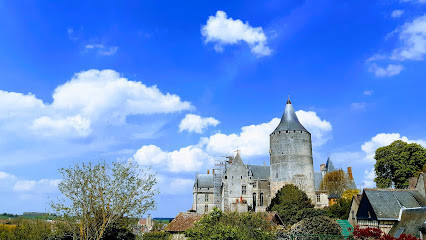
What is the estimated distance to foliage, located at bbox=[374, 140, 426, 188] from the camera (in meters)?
41.9

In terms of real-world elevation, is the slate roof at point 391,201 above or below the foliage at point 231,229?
above

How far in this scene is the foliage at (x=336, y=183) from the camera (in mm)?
57812

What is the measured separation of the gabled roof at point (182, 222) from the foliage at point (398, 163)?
84.6ft

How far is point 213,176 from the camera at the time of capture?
59.7m

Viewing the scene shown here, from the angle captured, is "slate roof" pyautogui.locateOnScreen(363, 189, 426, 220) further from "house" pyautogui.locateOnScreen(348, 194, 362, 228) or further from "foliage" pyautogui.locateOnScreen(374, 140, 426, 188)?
"foliage" pyautogui.locateOnScreen(374, 140, 426, 188)

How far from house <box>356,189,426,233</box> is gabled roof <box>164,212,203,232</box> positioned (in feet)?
49.8

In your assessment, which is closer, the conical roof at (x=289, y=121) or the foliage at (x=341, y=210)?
the foliage at (x=341, y=210)

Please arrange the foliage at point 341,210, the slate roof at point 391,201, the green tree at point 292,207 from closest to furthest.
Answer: the slate roof at point 391,201 → the green tree at point 292,207 → the foliage at point 341,210

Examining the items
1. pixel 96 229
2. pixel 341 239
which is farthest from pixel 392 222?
pixel 96 229

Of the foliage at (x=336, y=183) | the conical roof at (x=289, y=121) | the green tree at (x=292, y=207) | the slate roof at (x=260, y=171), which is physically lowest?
the green tree at (x=292, y=207)

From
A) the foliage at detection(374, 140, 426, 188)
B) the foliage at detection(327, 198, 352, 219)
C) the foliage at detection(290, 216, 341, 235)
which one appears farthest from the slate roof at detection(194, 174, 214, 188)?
the foliage at detection(290, 216, 341, 235)

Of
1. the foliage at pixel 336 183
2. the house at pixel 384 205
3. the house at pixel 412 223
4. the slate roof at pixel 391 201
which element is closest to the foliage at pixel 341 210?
the house at pixel 384 205

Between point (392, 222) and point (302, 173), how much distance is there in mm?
25535

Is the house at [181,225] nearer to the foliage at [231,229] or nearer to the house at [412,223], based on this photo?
the foliage at [231,229]
